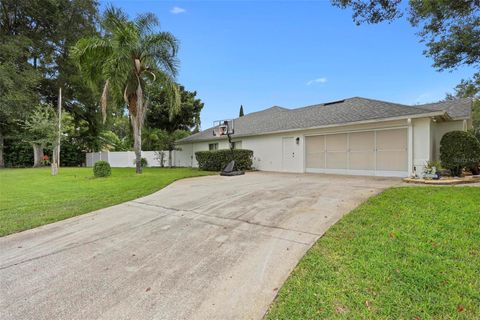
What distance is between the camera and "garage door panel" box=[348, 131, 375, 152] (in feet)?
36.5

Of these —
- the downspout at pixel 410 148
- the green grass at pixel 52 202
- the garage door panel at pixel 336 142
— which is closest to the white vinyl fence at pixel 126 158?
the green grass at pixel 52 202

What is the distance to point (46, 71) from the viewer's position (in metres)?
23.8

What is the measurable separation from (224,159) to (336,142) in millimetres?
6469

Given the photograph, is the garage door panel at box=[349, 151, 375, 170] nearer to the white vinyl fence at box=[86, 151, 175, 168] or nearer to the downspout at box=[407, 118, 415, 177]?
the downspout at box=[407, 118, 415, 177]

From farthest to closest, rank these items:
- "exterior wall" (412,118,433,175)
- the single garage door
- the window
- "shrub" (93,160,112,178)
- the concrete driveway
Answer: the window
"shrub" (93,160,112,178)
the single garage door
"exterior wall" (412,118,433,175)
the concrete driveway

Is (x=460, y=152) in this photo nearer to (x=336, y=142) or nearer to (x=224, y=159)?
(x=336, y=142)

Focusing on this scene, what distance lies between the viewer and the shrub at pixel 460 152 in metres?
9.00

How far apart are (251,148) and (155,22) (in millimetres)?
8889

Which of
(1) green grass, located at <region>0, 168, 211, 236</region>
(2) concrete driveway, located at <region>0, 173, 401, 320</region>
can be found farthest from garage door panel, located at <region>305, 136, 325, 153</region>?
(1) green grass, located at <region>0, 168, 211, 236</region>

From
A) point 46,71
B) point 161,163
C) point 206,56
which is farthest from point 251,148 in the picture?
point 46,71

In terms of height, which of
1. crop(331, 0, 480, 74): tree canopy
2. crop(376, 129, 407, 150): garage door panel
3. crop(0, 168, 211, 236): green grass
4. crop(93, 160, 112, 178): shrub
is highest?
crop(331, 0, 480, 74): tree canopy

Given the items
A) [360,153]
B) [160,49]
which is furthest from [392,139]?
[160,49]

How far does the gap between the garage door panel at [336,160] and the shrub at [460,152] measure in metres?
3.79

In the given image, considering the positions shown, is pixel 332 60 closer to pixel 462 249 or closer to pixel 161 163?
pixel 462 249
